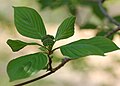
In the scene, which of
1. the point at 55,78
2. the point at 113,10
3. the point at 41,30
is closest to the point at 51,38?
the point at 41,30

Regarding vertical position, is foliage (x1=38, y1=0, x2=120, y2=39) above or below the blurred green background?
above

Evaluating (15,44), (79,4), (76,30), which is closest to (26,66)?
(15,44)

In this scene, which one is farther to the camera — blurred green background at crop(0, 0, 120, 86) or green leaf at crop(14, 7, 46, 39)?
blurred green background at crop(0, 0, 120, 86)

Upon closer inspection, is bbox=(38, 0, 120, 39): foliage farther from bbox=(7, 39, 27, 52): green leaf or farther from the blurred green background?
bbox=(7, 39, 27, 52): green leaf

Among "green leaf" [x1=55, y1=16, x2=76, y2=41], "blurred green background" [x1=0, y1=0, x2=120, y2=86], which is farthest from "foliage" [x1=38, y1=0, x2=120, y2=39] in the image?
"green leaf" [x1=55, y1=16, x2=76, y2=41]

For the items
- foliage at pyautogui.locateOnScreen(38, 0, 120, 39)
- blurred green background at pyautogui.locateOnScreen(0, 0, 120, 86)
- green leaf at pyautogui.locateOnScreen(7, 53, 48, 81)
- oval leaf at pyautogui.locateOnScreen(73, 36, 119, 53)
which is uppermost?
oval leaf at pyautogui.locateOnScreen(73, 36, 119, 53)

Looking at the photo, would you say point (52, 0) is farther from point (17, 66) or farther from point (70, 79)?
point (70, 79)

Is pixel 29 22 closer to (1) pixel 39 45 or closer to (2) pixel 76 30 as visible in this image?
(1) pixel 39 45
